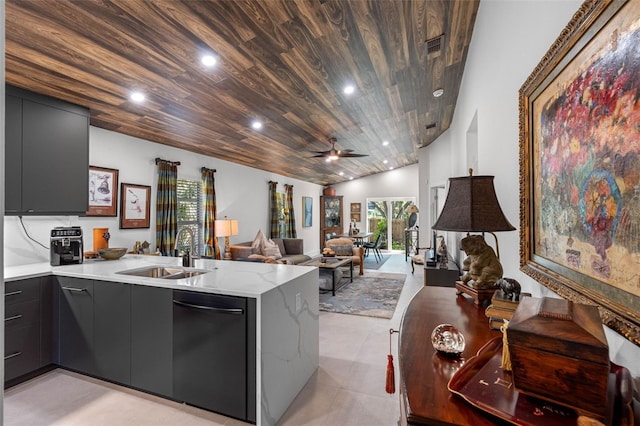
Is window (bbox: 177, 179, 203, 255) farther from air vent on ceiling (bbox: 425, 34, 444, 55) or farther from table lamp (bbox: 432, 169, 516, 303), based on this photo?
table lamp (bbox: 432, 169, 516, 303)

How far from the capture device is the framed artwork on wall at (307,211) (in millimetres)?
9863

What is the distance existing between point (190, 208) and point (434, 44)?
4.50 m

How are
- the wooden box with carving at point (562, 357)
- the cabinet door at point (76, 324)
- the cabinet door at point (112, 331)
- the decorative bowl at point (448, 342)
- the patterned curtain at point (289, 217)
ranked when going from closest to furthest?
the wooden box with carving at point (562, 357), the decorative bowl at point (448, 342), the cabinet door at point (112, 331), the cabinet door at point (76, 324), the patterned curtain at point (289, 217)

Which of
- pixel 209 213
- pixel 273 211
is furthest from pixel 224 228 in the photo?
pixel 273 211

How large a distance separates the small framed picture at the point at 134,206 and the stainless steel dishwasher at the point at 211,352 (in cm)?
251

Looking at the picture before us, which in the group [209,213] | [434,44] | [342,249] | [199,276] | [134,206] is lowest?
[342,249]

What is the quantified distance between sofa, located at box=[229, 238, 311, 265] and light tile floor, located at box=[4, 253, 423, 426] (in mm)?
2740

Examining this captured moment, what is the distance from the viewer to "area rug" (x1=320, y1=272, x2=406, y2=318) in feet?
14.4

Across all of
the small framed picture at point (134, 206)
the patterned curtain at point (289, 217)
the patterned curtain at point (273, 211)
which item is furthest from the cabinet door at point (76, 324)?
the patterned curtain at point (289, 217)

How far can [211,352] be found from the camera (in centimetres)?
207

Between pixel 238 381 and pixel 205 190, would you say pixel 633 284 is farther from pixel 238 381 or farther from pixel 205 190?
pixel 205 190

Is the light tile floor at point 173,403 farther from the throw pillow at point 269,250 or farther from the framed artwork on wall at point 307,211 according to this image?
the framed artwork on wall at point 307,211

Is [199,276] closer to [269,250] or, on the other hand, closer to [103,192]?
[103,192]

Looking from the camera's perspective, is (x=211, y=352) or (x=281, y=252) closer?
(x=211, y=352)
